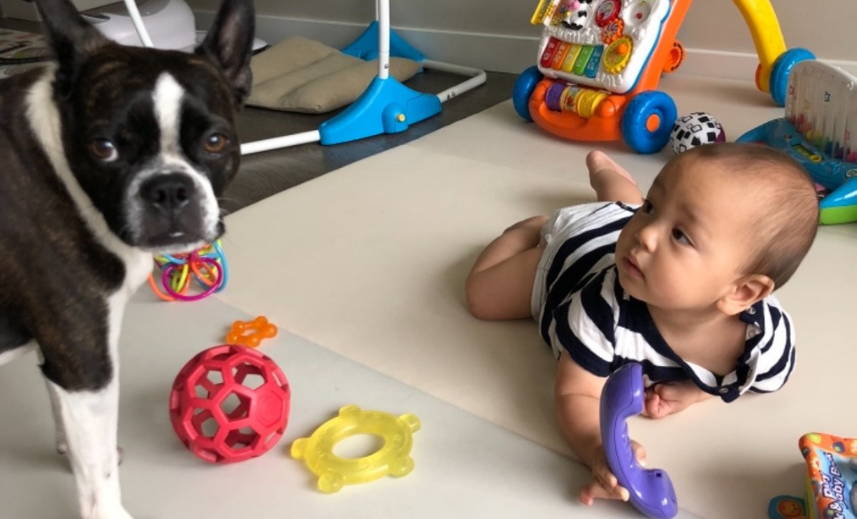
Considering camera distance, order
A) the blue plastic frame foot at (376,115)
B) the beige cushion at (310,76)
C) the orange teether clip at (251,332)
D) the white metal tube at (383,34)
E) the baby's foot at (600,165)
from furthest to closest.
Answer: the beige cushion at (310,76) < the blue plastic frame foot at (376,115) < the white metal tube at (383,34) < the baby's foot at (600,165) < the orange teether clip at (251,332)

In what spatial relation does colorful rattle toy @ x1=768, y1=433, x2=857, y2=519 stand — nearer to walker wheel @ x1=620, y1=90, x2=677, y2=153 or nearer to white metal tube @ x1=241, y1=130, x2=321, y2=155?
walker wheel @ x1=620, y1=90, x2=677, y2=153

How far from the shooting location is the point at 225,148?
1.03 metres

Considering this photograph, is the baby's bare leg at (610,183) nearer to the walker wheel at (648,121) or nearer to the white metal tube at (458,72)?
the walker wheel at (648,121)

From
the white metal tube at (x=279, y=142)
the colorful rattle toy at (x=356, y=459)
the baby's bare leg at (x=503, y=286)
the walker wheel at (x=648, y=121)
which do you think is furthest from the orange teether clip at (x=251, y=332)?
the walker wheel at (x=648, y=121)

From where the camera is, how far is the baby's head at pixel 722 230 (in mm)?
1025

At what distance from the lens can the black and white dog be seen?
0.93 metres

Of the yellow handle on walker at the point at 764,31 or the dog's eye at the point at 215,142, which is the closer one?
the dog's eye at the point at 215,142

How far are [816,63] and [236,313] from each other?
155cm

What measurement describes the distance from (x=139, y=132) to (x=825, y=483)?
0.97 meters

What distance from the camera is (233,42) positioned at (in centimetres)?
114

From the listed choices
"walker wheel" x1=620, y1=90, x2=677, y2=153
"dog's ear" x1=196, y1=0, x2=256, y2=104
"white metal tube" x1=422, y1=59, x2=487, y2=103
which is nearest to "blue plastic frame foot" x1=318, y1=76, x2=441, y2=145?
"white metal tube" x1=422, y1=59, x2=487, y2=103

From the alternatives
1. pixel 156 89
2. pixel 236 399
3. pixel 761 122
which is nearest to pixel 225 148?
pixel 156 89

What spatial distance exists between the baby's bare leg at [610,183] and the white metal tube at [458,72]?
3.45 feet

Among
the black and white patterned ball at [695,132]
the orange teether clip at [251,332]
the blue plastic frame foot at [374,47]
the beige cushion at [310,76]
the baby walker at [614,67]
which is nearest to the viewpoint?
the orange teether clip at [251,332]
